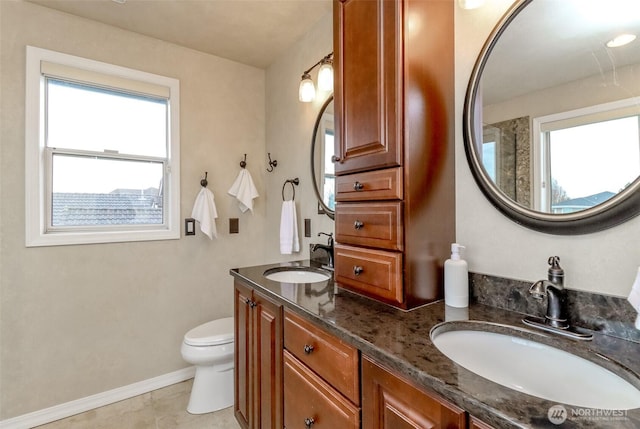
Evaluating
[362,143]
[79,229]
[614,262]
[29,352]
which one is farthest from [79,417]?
[614,262]

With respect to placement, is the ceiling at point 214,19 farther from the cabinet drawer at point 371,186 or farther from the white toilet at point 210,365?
the white toilet at point 210,365

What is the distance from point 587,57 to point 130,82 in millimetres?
2545

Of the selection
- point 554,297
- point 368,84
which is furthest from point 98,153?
point 554,297

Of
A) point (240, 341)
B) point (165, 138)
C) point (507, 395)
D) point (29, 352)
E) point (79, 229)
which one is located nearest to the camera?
point (507, 395)

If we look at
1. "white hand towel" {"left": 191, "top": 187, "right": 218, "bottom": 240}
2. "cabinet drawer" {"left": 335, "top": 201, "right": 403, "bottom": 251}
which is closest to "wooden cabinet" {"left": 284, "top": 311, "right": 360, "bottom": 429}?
"cabinet drawer" {"left": 335, "top": 201, "right": 403, "bottom": 251}

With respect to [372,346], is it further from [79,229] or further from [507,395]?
[79,229]

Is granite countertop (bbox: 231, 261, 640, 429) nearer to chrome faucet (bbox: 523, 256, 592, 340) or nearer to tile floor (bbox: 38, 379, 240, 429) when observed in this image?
chrome faucet (bbox: 523, 256, 592, 340)

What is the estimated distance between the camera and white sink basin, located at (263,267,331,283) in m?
1.75

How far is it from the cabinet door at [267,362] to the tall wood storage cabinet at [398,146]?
1.18 ft

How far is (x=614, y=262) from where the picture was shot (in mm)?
836

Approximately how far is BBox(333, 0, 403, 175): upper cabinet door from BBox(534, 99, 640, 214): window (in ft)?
1.51

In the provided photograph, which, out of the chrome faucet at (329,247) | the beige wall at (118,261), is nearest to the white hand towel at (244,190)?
the beige wall at (118,261)

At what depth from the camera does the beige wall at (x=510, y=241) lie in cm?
83

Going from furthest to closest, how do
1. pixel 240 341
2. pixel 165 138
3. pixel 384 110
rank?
pixel 165 138 → pixel 240 341 → pixel 384 110
